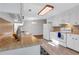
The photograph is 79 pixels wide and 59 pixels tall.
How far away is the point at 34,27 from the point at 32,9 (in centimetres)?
29

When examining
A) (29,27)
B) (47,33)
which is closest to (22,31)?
(29,27)

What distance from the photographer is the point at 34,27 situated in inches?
78.7

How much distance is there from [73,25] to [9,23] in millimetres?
1074

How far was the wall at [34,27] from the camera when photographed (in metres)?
1.93

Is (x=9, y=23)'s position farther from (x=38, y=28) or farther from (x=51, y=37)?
(x=51, y=37)

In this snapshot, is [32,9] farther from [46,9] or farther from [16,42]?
[16,42]

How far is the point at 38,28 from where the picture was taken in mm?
1987

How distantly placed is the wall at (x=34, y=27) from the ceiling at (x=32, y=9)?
68 millimetres

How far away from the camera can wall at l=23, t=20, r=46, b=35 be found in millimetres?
1931

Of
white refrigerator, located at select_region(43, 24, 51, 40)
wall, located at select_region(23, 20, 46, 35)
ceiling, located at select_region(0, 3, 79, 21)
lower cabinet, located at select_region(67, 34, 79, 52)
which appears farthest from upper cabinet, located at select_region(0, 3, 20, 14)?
lower cabinet, located at select_region(67, 34, 79, 52)

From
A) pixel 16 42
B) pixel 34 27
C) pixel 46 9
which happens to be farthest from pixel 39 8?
pixel 16 42

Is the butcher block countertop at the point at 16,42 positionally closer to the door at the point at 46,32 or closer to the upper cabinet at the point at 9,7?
the door at the point at 46,32

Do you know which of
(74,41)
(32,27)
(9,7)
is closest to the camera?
(9,7)

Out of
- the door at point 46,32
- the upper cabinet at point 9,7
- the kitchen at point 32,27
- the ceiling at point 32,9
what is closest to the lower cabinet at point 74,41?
the kitchen at point 32,27
